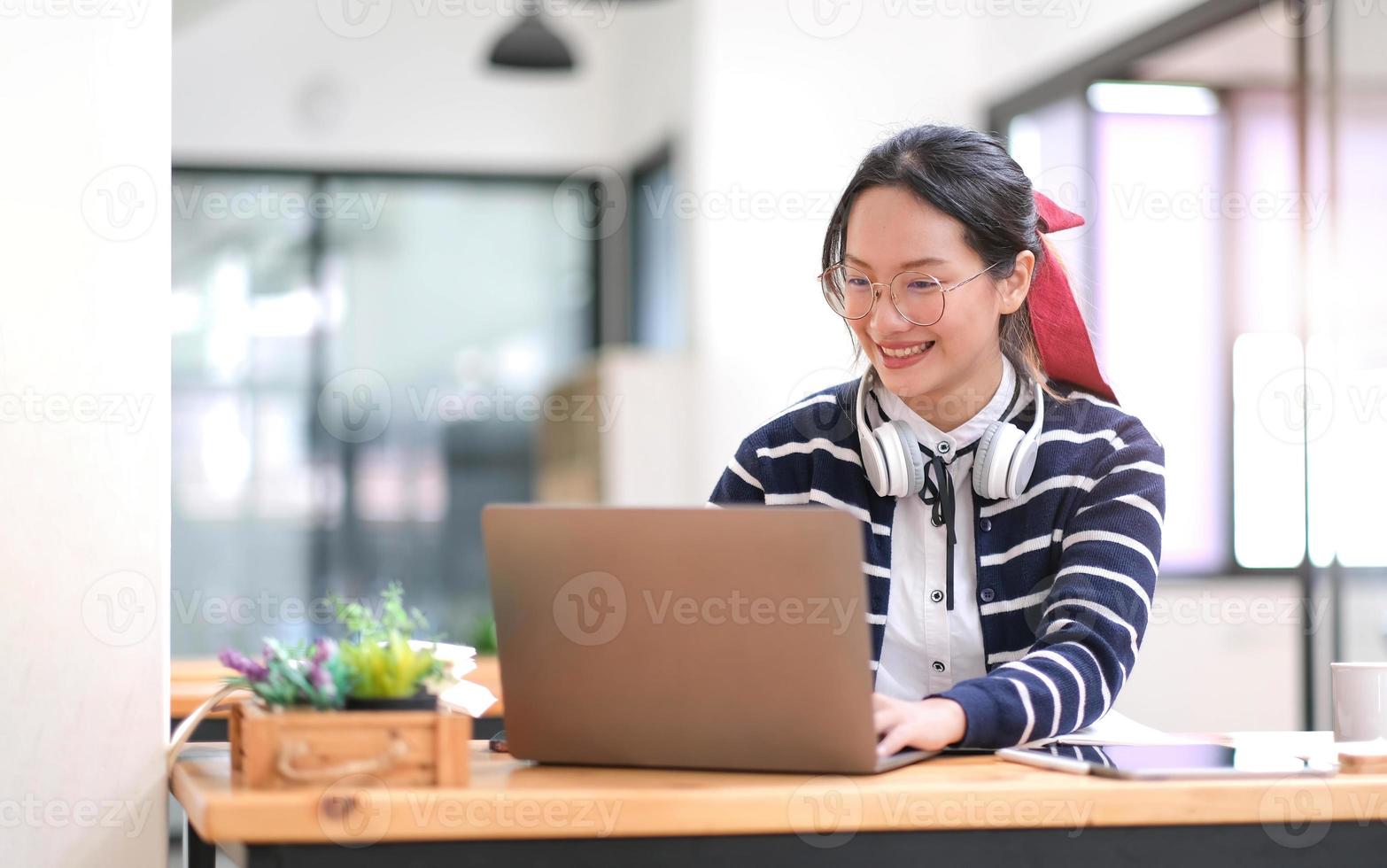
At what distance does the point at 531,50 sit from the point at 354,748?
3.97 meters

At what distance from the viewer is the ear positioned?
1878 millimetres

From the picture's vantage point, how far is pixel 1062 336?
187 centimetres

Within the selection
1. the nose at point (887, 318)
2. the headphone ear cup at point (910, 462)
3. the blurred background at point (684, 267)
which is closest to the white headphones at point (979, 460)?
the headphone ear cup at point (910, 462)

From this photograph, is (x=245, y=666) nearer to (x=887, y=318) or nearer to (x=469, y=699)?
(x=469, y=699)

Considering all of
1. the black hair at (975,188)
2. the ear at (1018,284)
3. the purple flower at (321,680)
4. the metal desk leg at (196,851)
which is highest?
the black hair at (975,188)

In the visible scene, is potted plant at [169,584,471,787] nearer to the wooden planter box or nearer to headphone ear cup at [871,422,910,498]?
the wooden planter box

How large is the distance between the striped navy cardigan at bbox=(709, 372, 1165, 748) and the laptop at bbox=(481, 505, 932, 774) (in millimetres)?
223

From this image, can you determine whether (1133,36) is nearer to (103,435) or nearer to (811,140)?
(811,140)

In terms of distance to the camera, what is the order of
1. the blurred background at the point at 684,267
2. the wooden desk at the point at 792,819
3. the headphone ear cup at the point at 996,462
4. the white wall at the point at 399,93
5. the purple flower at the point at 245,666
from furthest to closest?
the white wall at the point at 399,93 < the blurred background at the point at 684,267 < the headphone ear cup at the point at 996,462 < the purple flower at the point at 245,666 < the wooden desk at the point at 792,819

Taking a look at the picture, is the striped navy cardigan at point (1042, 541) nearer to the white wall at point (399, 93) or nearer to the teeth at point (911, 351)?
the teeth at point (911, 351)

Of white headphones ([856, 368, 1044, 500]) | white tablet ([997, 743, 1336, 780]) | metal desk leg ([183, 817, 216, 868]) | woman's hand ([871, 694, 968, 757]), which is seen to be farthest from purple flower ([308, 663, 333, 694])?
white headphones ([856, 368, 1044, 500])

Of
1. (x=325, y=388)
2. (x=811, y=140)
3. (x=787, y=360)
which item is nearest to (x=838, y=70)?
(x=811, y=140)

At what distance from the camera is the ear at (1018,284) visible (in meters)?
1.88

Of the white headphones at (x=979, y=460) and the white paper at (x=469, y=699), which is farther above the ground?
the white headphones at (x=979, y=460)
